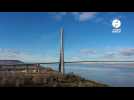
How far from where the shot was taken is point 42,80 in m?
2.47

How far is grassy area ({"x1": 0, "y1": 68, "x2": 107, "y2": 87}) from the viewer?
8.05ft

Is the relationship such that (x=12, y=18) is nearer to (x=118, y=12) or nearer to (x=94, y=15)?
(x=94, y=15)

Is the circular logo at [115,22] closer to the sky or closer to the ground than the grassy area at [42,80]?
closer to the sky

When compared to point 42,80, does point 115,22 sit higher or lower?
higher

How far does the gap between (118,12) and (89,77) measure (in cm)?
78

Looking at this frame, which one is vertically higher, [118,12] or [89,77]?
[118,12]

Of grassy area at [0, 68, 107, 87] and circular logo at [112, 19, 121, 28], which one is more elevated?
circular logo at [112, 19, 121, 28]

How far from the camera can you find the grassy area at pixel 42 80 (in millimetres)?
2453

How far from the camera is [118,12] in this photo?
252 centimetres

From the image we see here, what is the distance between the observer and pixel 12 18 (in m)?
2.54
